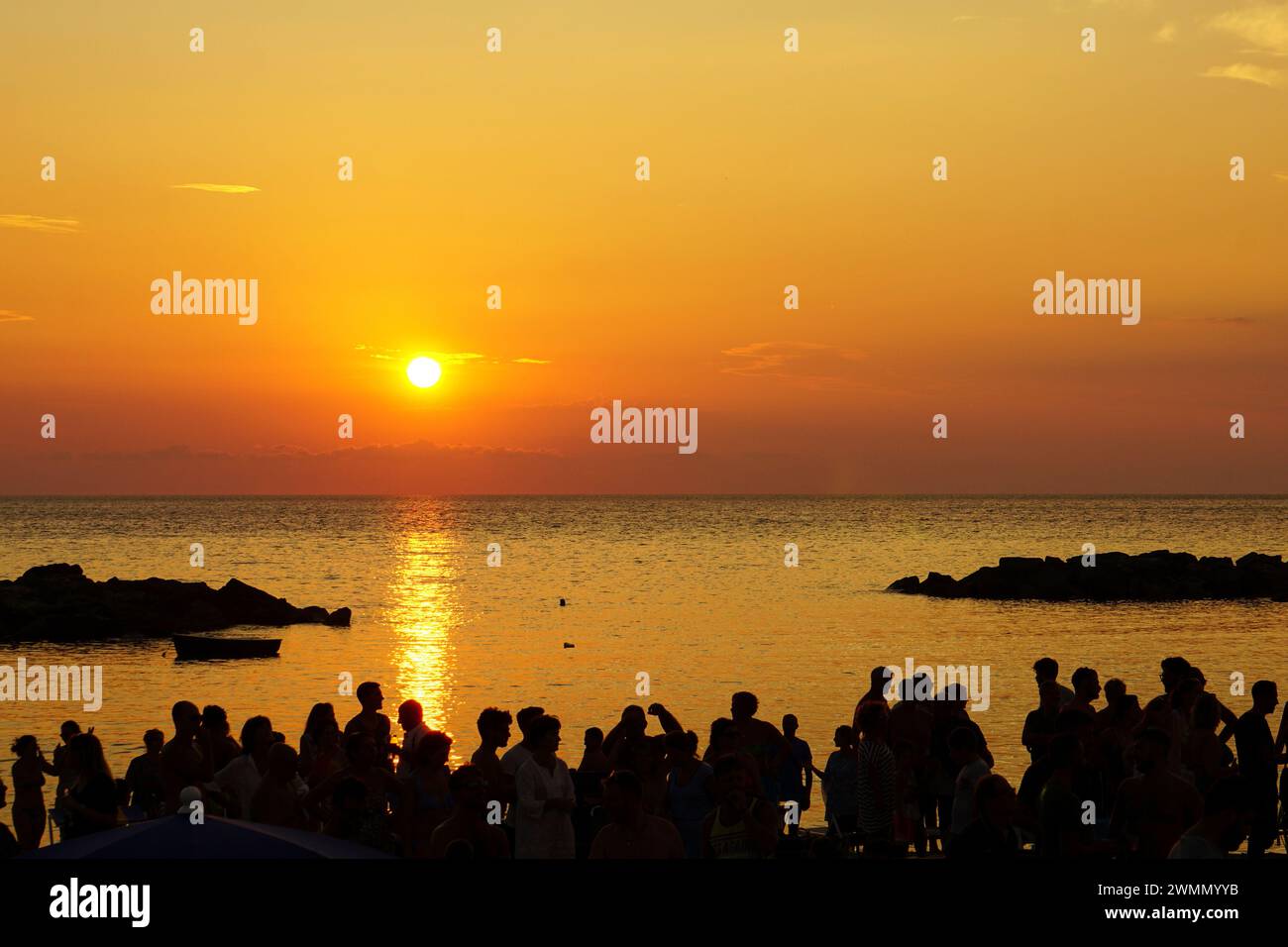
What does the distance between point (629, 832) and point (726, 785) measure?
849mm

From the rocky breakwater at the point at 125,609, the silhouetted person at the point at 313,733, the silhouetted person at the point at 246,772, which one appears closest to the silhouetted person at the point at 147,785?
the silhouetted person at the point at 313,733

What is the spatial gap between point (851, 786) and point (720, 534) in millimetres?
152653

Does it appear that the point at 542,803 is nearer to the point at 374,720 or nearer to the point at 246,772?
the point at 246,772

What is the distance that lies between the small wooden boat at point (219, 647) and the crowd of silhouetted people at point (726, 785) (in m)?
37.9

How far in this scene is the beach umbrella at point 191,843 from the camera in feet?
25.5

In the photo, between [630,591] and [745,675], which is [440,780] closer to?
[745,675]

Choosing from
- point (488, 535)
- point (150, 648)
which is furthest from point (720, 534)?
point (150, 648)

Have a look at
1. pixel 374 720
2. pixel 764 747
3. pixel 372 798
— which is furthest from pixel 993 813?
pixel 374 720

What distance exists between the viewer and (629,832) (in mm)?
9016

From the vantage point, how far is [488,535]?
574 feet

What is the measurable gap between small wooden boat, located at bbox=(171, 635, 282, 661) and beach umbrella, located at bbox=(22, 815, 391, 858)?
155ft

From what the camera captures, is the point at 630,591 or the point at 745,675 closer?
the point at 745,675
